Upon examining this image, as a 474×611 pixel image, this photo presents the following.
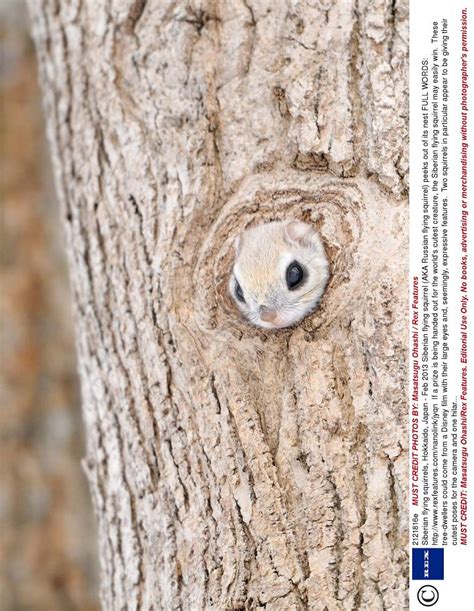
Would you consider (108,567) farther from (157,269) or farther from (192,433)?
(157,269)

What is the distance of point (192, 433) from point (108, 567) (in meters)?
0.29

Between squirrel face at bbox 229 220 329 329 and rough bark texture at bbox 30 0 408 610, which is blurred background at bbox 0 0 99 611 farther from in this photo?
squirrel face at bbox 229 220 329 329

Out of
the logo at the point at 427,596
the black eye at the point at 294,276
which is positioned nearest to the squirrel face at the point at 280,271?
the black eye at the point at 294,276

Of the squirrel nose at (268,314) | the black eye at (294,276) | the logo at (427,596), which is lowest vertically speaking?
the logo at (427,596)

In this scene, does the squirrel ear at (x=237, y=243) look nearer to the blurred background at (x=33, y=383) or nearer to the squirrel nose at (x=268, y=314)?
the squirrel nose at (x=268, y=314)

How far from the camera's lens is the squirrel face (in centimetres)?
95

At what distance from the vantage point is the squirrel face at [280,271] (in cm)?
95

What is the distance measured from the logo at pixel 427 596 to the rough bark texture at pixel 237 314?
24mm

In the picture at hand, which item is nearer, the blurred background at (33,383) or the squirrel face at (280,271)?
the squirrel face at (280,271)

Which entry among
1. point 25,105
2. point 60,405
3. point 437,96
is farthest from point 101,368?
point 25,105

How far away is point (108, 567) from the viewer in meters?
1.15

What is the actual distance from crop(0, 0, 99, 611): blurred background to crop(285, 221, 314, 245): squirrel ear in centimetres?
115

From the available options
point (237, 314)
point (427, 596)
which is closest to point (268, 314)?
point (237, 314)

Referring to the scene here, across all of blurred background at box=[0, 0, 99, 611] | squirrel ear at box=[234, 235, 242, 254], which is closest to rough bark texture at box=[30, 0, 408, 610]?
squirrel ear at box=[234, 235, 242, 254]
